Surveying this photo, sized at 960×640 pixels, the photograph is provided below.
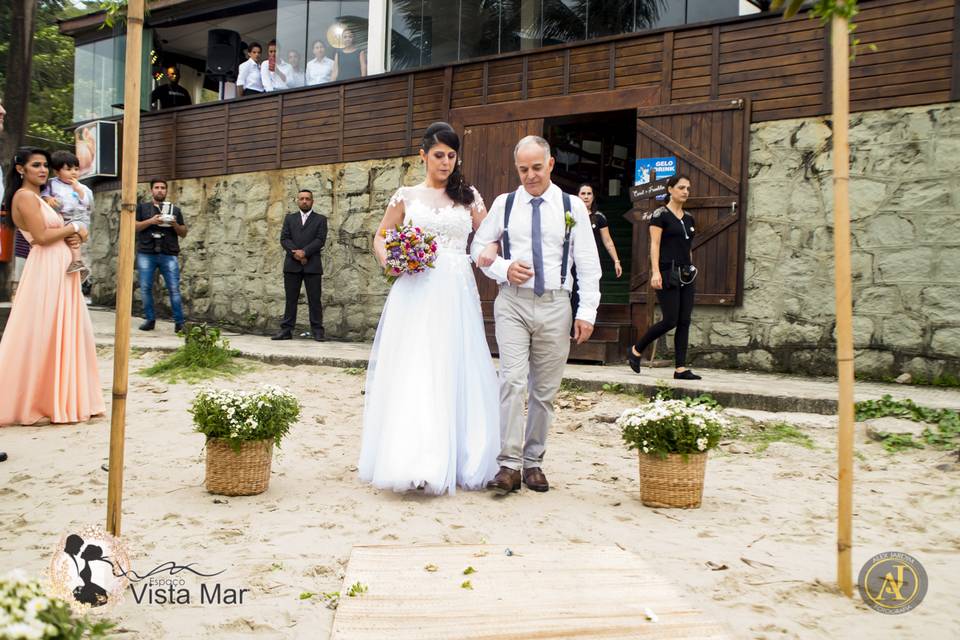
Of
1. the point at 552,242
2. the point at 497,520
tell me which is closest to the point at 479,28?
the point at 552,242

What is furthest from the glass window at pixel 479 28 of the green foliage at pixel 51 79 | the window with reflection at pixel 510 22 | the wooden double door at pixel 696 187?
the green foliage at pixel 51 79

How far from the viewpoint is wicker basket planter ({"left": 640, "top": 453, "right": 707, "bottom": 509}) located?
4543 millimetres

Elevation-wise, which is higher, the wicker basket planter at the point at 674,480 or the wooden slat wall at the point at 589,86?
the wooden slat wall at the point at 589,86

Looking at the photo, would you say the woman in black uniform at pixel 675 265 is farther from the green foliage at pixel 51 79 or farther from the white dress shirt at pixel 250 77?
the green foliage at pixel 51 79

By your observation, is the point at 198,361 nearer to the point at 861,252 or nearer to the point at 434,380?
the point at 434,380

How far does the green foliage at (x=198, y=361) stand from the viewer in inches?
324

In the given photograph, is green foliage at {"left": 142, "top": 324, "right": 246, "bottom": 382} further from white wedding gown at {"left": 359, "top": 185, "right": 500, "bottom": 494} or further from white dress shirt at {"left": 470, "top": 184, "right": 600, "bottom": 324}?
white dress shirt at {"left": 470, "top": 184, "right": 600, "bottom": 324}

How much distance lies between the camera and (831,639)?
2.75m

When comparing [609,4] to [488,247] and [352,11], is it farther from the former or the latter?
[488,247]

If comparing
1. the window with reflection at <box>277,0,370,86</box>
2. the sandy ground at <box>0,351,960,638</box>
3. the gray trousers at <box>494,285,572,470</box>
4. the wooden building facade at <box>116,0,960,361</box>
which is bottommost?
the sandy ground at <box>0,351,960,638</box>

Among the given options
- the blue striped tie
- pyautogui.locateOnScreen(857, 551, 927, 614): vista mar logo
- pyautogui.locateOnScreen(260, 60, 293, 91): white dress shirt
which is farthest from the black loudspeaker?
pyautogui.locateOnScreen(857, 551, 927, 614): vista mar logo

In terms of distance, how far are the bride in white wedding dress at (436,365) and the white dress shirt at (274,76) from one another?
9639 millimetres

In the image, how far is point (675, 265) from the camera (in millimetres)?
7539

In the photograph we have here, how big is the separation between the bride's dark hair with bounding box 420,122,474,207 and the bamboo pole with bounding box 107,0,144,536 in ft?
6.24
